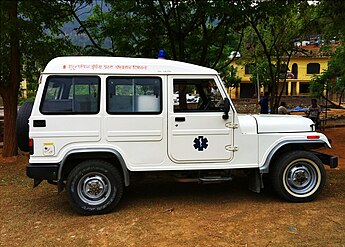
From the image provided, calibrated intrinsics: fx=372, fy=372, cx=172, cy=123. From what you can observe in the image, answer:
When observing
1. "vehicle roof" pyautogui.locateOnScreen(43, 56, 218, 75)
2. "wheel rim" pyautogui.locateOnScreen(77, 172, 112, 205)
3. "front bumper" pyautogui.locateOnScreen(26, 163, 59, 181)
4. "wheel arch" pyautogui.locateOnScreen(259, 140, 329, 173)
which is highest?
"vehicle roof" pyautogui.locateOnScreen(43, 56, 218, 75)

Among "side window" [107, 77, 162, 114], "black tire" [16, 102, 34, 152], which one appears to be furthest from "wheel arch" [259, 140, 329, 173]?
"black tire" [16, 102, 34, 152]

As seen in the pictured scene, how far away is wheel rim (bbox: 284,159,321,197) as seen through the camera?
5719mm

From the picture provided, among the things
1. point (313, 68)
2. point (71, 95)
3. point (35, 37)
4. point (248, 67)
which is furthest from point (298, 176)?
point (313, 68)

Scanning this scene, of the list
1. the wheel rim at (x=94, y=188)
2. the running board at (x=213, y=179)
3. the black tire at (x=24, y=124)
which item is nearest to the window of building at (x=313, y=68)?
the running board at (x=213, y=179)

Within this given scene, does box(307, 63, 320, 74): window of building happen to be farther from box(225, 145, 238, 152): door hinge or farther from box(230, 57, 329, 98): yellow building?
box(225, 145, 238, 152): door hinge

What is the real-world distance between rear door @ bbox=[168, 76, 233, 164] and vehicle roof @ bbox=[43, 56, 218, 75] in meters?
0.12

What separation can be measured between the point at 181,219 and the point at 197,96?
1851 mm

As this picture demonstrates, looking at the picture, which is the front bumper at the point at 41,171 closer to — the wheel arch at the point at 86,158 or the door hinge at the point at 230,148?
the wheel arch at the point at 86,158

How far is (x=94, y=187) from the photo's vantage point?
17.5 ft

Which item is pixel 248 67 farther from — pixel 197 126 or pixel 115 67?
pixel 115 67

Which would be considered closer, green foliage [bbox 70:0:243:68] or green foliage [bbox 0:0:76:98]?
green foliage [bbox 0:0:76:98]

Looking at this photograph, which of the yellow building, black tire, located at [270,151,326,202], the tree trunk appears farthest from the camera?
the yellow building

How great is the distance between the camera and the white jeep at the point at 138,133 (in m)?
5.18

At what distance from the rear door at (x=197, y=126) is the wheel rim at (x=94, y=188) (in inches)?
40.8
